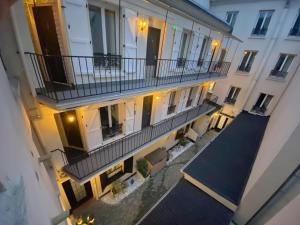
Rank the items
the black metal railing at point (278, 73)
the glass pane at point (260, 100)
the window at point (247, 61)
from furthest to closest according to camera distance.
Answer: the glass pane at point (260, 100) < the window at point (247, 61) < the black metal railing at point (278, 73)

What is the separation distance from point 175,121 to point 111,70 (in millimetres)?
5341

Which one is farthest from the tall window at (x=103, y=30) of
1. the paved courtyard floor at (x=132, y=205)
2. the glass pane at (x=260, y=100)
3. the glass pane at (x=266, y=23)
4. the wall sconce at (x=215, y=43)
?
the glass pane at (x=260, y=100)

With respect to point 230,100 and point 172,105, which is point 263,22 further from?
point 172,105

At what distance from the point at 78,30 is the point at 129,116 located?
11.9ft

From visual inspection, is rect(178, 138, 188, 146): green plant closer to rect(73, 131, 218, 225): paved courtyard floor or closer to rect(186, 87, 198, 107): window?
rect(73, 131, 218, 225): paved courtyard floor

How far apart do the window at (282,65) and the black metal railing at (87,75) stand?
9302 mm

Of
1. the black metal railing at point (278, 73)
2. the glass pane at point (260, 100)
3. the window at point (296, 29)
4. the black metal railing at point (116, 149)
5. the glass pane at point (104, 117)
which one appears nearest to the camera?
the black metal railing at point (116, 149)

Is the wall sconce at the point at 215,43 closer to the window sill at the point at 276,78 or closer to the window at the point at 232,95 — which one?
the window at the point at 232,95

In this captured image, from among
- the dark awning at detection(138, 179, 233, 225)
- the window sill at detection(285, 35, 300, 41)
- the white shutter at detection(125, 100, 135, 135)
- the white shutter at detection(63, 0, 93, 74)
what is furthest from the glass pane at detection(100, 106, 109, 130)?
the window sill at detection(285, 35, 300, 41)

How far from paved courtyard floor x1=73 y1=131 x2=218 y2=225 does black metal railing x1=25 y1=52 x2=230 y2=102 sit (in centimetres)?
603

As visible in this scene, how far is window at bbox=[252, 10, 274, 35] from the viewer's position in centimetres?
983

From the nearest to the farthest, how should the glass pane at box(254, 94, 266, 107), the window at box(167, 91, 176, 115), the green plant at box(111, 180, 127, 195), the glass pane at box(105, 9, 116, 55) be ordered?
the glass pane at box(105, 9, 116, 55) → the green plant at box(111, 180, 127, 195) → the window at box(167, 91, 176, 115) → the glass pane at box(254, 94, 266, 107)

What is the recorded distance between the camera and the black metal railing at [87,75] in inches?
145

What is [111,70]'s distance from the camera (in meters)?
4.98
